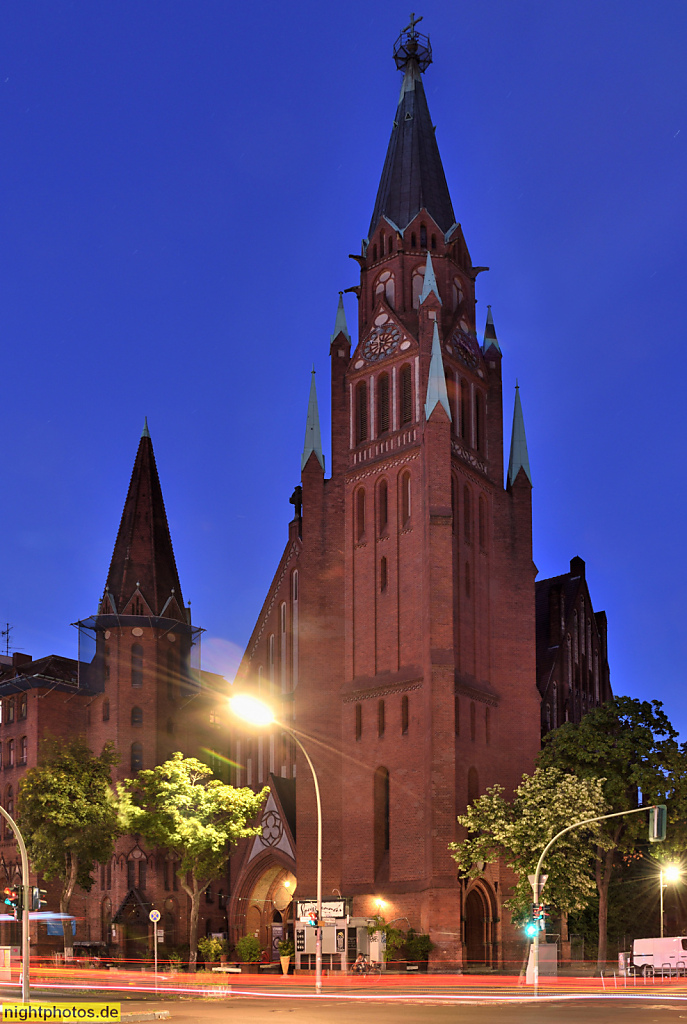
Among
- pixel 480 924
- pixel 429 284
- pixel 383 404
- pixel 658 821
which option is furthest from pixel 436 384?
pixel 658 821

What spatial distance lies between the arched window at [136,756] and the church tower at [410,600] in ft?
24.6

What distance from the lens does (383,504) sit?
67875 mm

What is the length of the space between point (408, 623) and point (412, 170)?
95.2 feet

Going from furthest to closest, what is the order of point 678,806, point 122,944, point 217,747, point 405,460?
point 217,747
point 122,944
point 405,460
point 678,806

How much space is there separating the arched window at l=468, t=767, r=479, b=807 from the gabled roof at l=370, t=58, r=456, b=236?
104ft

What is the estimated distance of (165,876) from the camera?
75438 mm

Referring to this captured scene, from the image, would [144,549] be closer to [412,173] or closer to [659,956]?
[412,173]

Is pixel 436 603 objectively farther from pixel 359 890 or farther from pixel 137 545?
pixel 137 545

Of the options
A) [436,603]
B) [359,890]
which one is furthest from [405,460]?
[359,890]

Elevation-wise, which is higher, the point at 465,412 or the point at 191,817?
the point at 465,412

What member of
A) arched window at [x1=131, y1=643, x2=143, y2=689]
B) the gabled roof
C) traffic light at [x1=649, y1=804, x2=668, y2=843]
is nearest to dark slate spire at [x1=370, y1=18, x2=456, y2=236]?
the gabled roof

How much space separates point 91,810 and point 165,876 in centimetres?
1506

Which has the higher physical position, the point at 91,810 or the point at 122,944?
the point at 91,810

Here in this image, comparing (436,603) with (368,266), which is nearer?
(436,603)
